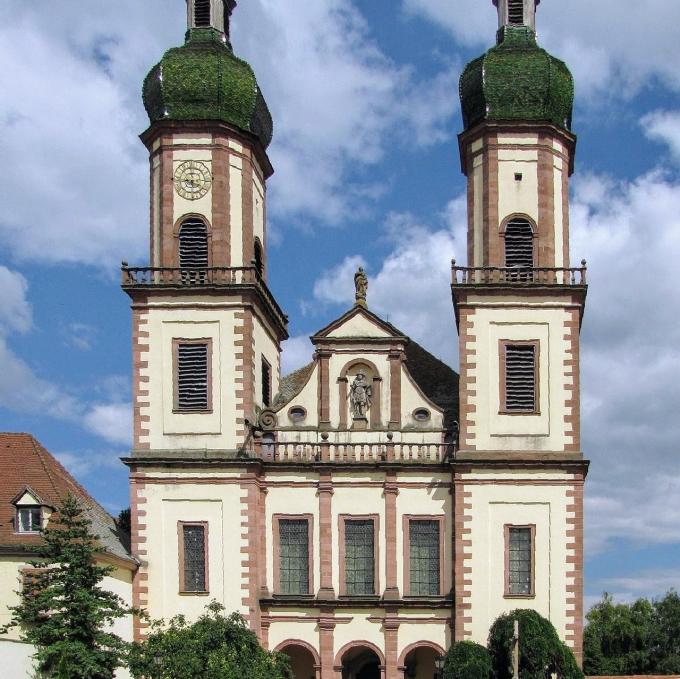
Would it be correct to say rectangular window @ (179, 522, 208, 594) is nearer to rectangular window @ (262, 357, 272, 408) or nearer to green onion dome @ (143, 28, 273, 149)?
rectangular window @ (262, 357, 272, 408)

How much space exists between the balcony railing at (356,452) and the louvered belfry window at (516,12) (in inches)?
526

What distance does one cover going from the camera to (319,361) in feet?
135

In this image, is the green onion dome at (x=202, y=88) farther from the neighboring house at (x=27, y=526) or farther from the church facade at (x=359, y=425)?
the neighboring house at (x=27, y=526)

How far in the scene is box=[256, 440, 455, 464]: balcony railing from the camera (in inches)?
1581

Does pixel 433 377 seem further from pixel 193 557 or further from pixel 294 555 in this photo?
pixel 193 557

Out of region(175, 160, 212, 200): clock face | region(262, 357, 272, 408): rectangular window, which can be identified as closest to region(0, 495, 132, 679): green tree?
region(262, 357, 272, 408): rectangular window

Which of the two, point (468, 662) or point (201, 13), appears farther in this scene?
point (201, 13)

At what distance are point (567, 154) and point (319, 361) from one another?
9.64 metres

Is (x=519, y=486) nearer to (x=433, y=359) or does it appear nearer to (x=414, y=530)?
(x=414, y=530)

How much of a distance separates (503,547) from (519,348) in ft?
18.5

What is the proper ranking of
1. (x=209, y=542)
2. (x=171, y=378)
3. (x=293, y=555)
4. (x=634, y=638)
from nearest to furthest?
(x=209, y=542)
(x=293, y=555)
(x=171, y=378)
(x=634, y=638)

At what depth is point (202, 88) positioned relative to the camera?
41688 millimetres

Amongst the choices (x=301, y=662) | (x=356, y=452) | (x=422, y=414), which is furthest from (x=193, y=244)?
(x=301, y=662)

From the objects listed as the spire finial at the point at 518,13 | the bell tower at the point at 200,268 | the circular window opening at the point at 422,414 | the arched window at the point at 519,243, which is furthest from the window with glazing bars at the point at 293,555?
the spire finial at the point at 518,13
